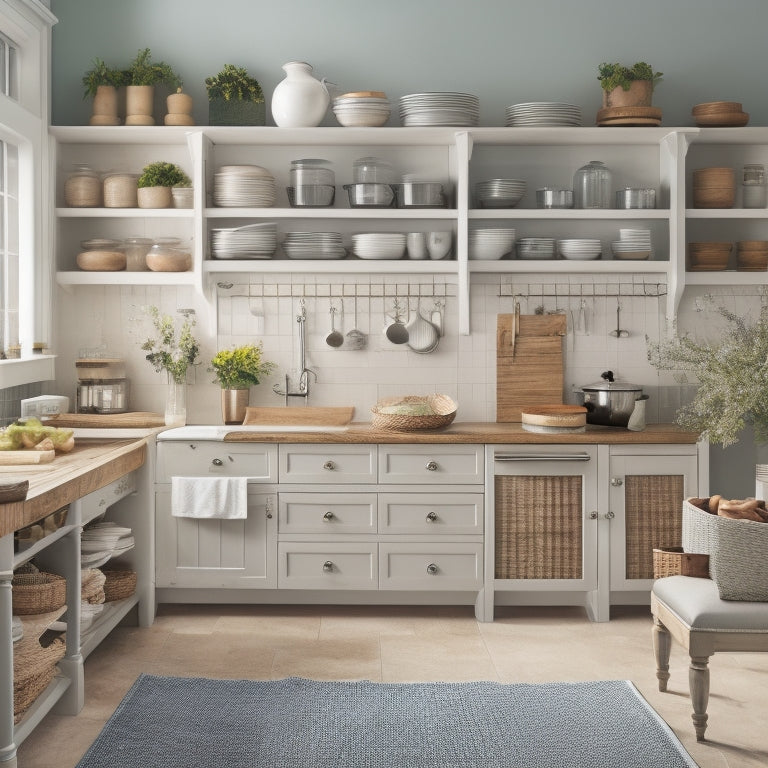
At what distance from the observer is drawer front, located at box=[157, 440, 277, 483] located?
4609mm

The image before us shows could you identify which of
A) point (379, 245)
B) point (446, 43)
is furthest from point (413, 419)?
point (446, 43)

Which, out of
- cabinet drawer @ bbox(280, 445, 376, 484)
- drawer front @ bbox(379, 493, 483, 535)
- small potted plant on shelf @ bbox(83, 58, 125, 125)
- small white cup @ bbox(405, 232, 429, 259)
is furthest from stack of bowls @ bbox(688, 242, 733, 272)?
small potted plant on shelf @ bbox(83, 58, 125, 125)

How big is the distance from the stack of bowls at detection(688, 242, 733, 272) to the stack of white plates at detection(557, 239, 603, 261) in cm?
51

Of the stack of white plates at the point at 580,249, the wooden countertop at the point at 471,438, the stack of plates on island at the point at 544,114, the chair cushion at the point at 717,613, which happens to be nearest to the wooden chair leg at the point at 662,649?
the chair cushion at the point at 717,613

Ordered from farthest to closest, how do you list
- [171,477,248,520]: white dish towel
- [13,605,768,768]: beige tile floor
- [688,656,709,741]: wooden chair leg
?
[171,477,248,520]: white dish towel
[13,605,768,768]: beige tile floor
[688,656,709,741]: wooden chair leg

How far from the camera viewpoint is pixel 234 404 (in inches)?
200

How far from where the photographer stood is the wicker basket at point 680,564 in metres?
3.42

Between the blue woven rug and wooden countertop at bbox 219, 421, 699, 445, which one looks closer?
the blue woven rug

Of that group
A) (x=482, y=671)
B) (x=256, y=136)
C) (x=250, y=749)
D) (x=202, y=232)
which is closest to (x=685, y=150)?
(x=256, y=136)

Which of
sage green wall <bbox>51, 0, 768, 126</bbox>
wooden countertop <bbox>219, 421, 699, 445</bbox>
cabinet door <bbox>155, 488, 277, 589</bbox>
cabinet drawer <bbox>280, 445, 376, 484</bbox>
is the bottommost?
cabinet door <bbox>155, 488, 277, 589</bbox>

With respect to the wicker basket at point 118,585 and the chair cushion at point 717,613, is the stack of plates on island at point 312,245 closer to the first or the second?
the wicker basket at point 118,585

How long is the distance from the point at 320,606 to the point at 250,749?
5.52 ft

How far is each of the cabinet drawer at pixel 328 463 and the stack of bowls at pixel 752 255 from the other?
7.22 ft

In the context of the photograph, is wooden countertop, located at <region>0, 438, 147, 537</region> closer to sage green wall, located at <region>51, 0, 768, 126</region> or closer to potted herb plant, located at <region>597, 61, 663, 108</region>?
sage green wall, located at <region>51, 0, 768, 126</region>
